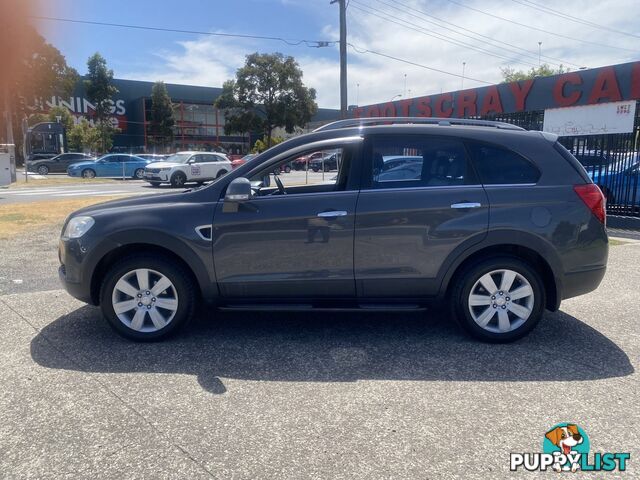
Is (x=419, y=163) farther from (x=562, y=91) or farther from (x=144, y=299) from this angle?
(x=562, y=91)

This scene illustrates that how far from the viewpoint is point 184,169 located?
71.7 feet

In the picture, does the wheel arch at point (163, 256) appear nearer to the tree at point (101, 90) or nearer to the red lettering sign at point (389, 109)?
the red lettering sign at point (389, 109)

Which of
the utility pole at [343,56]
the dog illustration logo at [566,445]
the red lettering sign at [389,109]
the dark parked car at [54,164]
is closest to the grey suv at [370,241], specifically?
the dog illustration logo at [566,445]

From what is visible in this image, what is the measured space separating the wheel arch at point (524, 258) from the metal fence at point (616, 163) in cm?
818

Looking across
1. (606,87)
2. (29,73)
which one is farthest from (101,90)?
(606,87)

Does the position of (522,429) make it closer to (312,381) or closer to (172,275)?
(312,381)

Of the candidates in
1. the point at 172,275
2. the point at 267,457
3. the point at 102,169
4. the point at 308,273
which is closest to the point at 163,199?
the point at 172,275

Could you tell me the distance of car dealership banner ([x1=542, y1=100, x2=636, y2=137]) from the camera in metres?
10.8

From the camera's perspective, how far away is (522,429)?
9.71 feet

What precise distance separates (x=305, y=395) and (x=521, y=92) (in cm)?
1787

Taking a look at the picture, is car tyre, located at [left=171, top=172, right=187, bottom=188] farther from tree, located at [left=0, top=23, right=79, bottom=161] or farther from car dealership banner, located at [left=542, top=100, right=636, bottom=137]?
car dealership banner, located at [left=542, top=100, right=636, bottom=137]

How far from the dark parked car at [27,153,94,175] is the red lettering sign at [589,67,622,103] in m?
30.9

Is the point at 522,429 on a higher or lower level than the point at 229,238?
lower

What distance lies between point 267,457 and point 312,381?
3.01 feet
